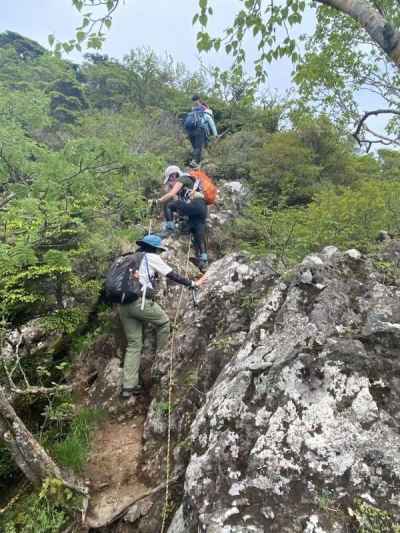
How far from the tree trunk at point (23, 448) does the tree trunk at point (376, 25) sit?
462 cm

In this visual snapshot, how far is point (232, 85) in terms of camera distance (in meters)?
19.6

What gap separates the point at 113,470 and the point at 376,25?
5.26 m

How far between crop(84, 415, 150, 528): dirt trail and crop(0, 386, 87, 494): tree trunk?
417mm

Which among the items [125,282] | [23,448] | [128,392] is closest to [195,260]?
[125,282]

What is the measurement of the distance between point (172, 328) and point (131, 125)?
12.6 m

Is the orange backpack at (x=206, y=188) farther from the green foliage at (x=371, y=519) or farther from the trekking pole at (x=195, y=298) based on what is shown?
the green foliage at (x=371, y=519)

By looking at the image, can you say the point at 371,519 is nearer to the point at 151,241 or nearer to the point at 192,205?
the point at 151,241

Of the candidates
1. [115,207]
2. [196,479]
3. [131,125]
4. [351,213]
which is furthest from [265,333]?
[131,125]

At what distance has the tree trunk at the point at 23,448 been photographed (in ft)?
11.5

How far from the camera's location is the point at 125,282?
5293mm

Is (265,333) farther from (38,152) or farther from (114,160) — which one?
(38,152)

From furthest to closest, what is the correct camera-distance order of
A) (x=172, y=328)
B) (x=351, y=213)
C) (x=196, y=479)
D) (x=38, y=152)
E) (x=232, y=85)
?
1. (x=232, y=85)
2. (x=351, y=213)
3. (x=172, y=328)
4. (x=38, y=152)
5. (x=196, y=479)

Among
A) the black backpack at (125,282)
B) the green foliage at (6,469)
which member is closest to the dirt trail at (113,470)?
the green foliage at (6,469)

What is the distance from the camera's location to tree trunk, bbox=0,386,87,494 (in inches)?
138
